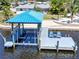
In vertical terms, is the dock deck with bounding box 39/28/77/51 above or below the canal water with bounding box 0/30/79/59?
above

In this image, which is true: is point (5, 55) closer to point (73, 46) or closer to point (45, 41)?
point (45, 41)

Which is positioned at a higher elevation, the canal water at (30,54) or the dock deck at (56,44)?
the dock deck at (56,44)

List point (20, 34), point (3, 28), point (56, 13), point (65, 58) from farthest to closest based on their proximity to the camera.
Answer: point (56, 13)
point (3, 28)
point (20, 34)
point (65, 58)

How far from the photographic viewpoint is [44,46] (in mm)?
29922

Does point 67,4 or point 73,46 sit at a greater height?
point 67,4

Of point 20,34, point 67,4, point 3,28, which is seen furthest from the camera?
point 67,4

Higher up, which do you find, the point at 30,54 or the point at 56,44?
the point at 56,44

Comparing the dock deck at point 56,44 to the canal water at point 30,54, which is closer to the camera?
the canal water at point 30,54

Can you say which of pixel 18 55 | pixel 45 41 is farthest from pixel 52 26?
pixel 18 55

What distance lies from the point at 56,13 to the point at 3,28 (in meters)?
26.1

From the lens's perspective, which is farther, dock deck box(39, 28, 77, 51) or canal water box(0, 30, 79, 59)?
dock deck box(39, 28, 77, 51)

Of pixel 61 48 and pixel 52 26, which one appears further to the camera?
pixel 52 26

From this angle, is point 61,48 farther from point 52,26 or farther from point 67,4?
point 67,4

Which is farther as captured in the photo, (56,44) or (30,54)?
(56,44)
